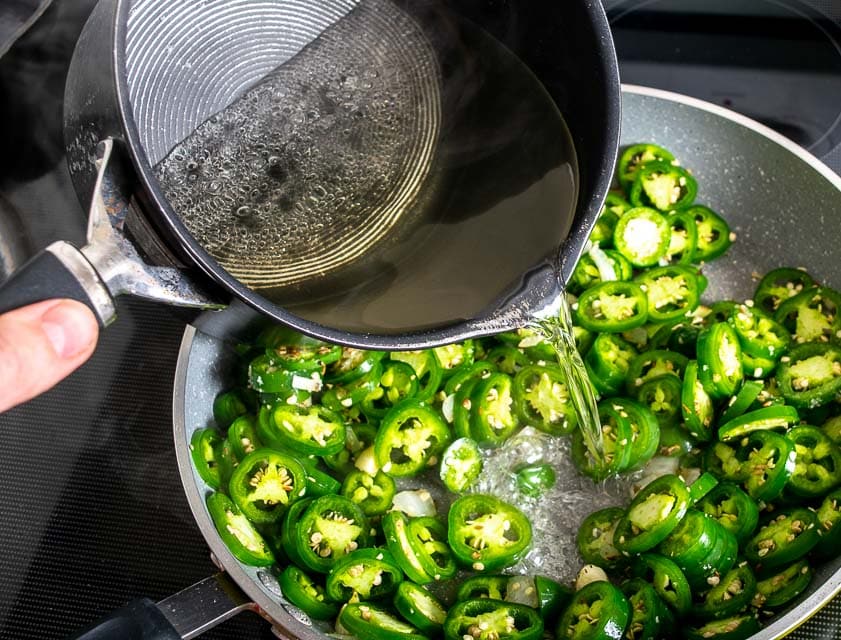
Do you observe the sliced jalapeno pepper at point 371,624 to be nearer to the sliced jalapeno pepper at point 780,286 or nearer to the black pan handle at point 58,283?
the black pan handle at point 58,283

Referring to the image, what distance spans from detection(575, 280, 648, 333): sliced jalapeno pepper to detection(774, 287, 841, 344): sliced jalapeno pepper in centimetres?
33

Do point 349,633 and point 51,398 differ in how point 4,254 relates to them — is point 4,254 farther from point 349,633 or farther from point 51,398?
point 349,633

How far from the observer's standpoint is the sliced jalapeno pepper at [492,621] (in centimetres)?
169

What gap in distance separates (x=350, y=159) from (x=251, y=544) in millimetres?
750

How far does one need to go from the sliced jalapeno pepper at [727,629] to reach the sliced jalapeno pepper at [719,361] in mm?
452

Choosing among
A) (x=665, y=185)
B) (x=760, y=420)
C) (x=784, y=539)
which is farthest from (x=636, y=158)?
(x=784, y=539)

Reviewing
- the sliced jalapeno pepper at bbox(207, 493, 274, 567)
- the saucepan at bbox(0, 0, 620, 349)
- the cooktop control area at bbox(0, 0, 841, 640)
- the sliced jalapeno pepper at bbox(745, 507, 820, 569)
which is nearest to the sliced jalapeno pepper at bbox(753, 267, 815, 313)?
the cooktop control area at bbox(0, 0, 841, 640)

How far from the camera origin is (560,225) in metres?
1.63

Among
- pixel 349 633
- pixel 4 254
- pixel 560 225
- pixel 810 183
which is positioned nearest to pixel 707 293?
pixel 810 183

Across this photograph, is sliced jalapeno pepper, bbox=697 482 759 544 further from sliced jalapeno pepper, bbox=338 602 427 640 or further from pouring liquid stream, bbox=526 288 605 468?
sliced jalapeno pepper, bbox=338 602 427 640

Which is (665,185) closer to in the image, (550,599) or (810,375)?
(810,375)

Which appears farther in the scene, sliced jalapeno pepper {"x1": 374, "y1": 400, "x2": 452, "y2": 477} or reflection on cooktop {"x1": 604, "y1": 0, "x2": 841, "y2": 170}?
reflection on cooktop {"x1": 604, "y1": 0, "x2": 841, "y2": 170}

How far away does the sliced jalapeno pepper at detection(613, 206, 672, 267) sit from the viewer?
2.15 meters

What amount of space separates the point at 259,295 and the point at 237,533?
1.67ft
